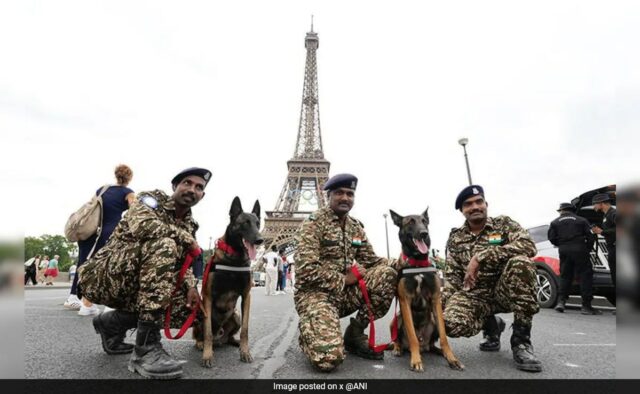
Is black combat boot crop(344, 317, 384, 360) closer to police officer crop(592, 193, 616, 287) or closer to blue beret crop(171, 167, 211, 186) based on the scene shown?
blue beret crop(171, 167, 211, 186)

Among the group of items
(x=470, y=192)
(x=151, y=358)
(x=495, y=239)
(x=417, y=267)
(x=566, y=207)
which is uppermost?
(x=566, y=207)

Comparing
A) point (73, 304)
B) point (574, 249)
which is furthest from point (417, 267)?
point (73, 304)

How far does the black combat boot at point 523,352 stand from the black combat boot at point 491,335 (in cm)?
59

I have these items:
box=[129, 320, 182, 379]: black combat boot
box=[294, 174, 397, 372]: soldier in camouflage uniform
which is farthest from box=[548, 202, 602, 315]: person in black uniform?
→ box=[129, 320, 182, 379]: black combat boot

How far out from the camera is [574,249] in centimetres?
656

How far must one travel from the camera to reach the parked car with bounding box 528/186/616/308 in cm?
688

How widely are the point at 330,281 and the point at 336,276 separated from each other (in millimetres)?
79

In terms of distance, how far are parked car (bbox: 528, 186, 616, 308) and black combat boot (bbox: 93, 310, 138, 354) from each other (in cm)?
689

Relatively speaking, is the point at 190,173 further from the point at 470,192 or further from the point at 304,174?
the point at 304,174

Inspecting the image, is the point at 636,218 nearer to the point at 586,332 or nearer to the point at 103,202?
the point at 586,332

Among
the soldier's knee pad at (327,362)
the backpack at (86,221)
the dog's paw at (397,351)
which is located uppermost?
the backpack at (86,221)

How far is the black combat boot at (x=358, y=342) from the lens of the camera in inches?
128

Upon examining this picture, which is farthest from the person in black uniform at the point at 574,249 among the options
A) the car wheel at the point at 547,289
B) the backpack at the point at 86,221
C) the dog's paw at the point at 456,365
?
the backpack at the point at 86,221

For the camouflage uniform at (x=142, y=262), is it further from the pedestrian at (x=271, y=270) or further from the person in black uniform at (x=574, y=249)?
the pedestrian at (x=271, y=270)
